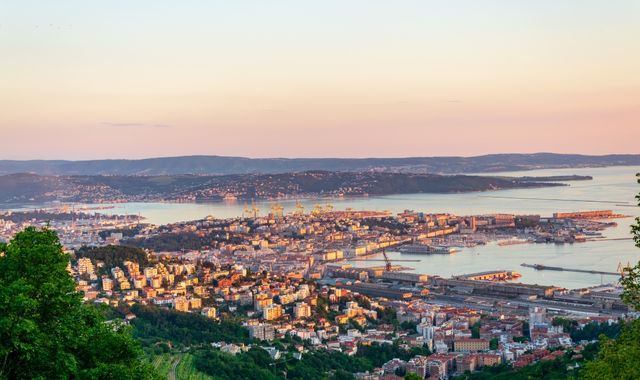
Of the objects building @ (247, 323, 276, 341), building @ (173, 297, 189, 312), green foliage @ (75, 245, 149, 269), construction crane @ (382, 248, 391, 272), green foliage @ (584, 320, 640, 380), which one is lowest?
construction crane @ (382, 248, 391, 272)

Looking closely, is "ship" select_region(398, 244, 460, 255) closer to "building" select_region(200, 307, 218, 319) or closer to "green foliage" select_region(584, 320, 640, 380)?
"building" select_region(200, 307, 218, 319)

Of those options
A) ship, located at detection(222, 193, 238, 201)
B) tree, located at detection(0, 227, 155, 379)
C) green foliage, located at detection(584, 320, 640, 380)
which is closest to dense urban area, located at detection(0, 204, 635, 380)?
green foliage, located at detection(584, 320, 640, 380)

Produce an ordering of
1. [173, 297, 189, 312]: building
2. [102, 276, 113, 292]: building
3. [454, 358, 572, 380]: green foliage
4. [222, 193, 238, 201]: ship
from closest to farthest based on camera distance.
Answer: [454, 358, 572, 380]: green foliage → [173, 297, 189, 312]: building → [102, 276, 113, 292]: building → [222, 193, 238, 201]: ship

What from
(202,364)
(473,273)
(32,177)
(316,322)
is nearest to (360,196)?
(32,177)

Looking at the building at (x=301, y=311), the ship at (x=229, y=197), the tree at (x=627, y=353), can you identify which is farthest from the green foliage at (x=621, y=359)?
the ship at (x=229, y=197)

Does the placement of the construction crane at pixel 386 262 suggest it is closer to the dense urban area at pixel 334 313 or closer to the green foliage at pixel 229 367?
the dense urban area at pixel 334 313

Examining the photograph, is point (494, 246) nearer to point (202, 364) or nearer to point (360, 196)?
point (202, 364)
